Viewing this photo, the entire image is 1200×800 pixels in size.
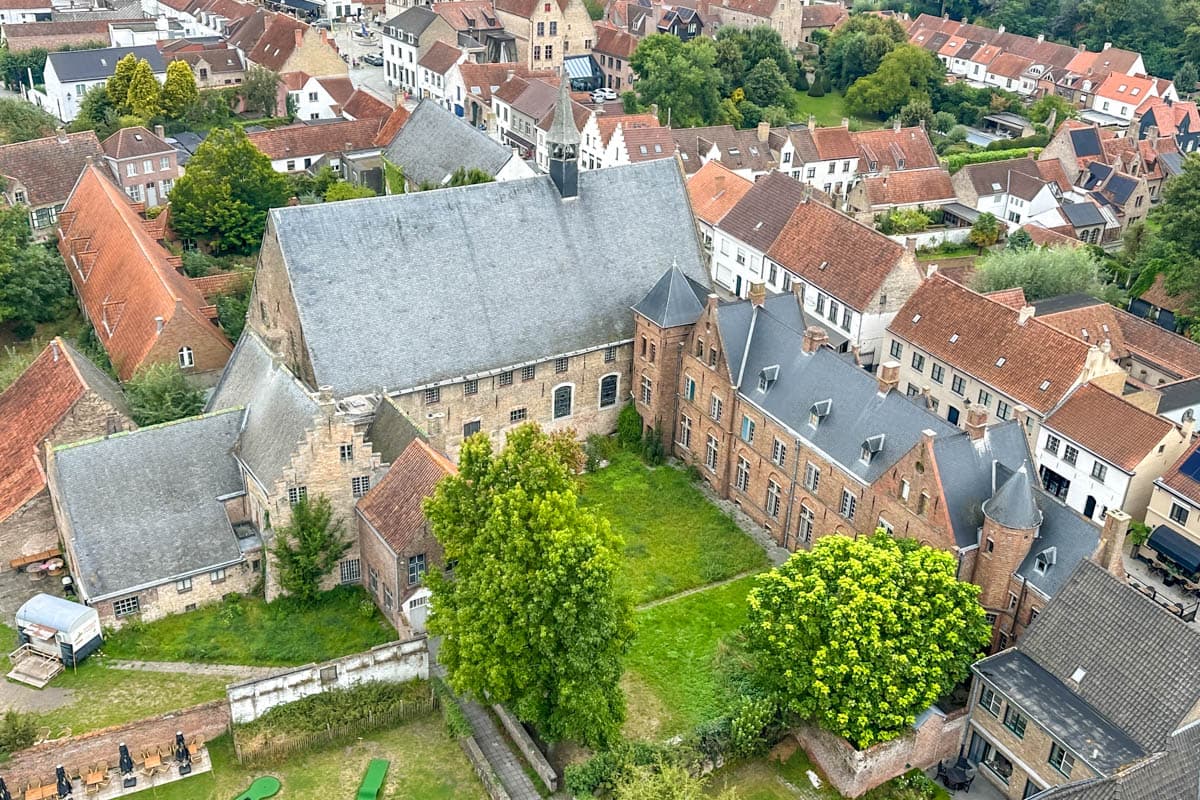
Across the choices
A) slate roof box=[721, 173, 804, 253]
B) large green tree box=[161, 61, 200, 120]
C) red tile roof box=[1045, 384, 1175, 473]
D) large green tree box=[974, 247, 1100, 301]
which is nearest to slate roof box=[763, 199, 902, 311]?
slate roof box=[721, 173, 804, 253]

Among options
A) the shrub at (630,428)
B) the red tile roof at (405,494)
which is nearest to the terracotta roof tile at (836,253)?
the shrub at (630,428)

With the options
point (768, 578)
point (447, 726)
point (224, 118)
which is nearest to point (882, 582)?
point (768, 578)

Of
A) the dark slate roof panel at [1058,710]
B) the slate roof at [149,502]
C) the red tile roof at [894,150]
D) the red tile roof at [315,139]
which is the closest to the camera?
the dark slate roof panel at [1058,710]

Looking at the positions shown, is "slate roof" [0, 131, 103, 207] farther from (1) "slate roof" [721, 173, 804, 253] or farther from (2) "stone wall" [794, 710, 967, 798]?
(2) "stone wall" [794, 710, 967, 798]

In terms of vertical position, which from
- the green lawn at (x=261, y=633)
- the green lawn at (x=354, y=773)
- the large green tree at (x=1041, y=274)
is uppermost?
the large green tree at (x=1041, y=274)

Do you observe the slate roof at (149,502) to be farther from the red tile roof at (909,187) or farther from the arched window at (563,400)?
the red tile roof at (909,187)
